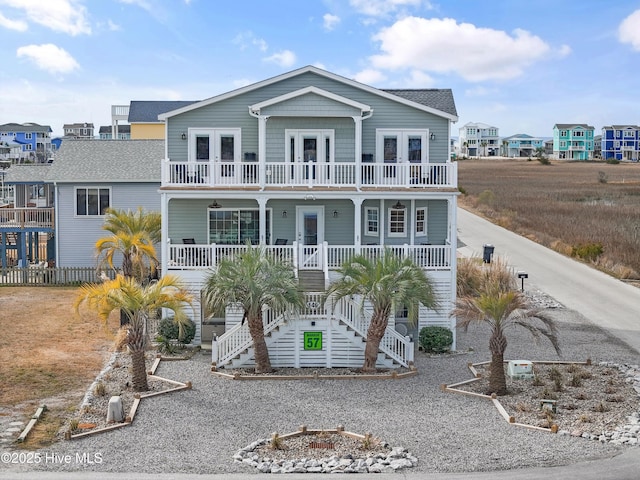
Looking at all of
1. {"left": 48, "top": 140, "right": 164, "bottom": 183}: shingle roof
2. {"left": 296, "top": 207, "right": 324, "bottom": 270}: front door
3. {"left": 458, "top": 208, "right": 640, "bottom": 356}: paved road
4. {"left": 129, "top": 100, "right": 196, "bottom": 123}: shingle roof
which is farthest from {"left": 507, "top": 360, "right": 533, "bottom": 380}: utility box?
{"left": 129, "top": 100, "right": 196, "bottom": 123}: shingle roof

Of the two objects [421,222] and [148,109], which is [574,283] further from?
[148,109]

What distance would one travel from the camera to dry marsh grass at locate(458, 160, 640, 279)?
4497cm

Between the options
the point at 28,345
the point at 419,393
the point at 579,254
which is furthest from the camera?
the point at 579,254

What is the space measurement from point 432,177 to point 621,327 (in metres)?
8.25

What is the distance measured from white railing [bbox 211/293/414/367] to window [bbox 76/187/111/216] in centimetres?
1740

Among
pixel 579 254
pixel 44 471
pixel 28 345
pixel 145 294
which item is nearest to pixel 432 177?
pixel 145 294

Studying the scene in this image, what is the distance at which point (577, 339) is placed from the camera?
25.9m

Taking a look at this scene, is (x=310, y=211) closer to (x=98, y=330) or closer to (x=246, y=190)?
(x=246, y=190)

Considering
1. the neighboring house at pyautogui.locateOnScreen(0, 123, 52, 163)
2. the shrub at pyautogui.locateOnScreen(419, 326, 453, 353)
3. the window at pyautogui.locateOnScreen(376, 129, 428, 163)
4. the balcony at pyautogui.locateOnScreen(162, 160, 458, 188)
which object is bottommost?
the shrub at pyautogui.locateOnScreen(419, 326, 453, 353)

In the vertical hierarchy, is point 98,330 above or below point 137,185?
below

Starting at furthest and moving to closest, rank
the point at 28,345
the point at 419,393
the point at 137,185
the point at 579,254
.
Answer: the point at 579,254 → the point at 137,185 → the point at 28,345 → the point at 419,393

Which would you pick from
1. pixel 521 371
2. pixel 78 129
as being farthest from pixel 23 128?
pixel 521 371

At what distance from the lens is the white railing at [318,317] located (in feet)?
72.0

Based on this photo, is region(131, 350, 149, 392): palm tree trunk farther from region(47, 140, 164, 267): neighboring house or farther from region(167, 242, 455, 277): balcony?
region(47, 140, 164, 267): neighboring house
